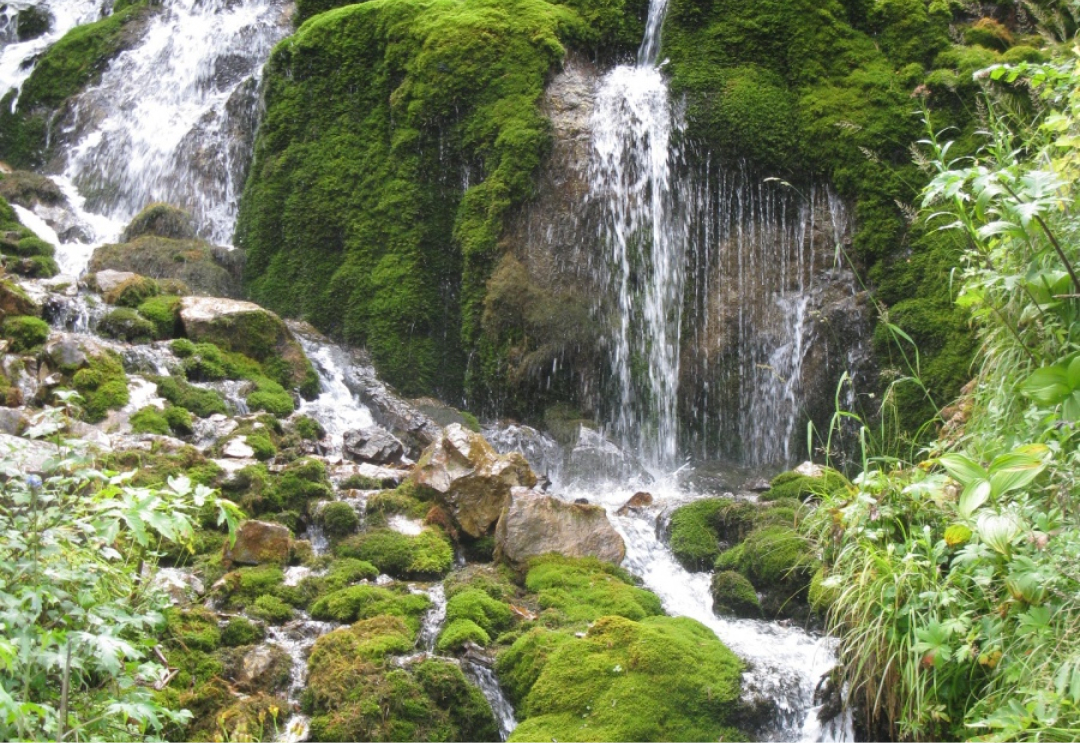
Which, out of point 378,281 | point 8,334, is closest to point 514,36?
point 378,281

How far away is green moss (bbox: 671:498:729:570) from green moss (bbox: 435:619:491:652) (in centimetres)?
258

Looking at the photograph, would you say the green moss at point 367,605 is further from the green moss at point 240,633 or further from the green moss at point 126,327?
the green moss at point 126,327

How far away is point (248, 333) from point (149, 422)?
9.09 ft

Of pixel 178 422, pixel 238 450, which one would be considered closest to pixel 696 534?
pixel 238 450

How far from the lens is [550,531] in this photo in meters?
7.85

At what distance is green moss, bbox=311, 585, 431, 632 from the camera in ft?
21.6

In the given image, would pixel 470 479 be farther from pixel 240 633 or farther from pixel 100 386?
pixel 100 386

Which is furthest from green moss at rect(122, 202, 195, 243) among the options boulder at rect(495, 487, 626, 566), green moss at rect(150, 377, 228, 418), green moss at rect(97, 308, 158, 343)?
boulder at rect(495, 487, 626, 566)

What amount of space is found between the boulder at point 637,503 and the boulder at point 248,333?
4494 mm

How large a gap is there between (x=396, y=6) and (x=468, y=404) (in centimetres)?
602

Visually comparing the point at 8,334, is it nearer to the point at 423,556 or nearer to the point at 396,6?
the point at 423,556

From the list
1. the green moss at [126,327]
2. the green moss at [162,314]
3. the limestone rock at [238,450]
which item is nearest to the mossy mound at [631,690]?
the limestone rock at [238,450]

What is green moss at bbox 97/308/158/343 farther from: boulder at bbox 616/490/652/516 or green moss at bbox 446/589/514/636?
green moss at bbox 446/589/514/636

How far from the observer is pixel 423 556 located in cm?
764
